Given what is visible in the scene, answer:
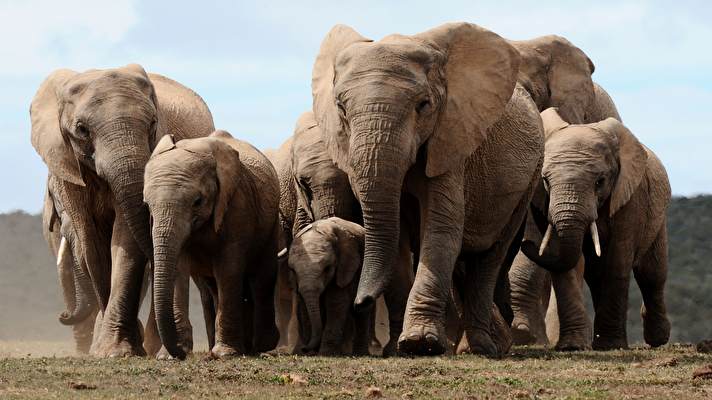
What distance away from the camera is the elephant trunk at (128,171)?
1498cm

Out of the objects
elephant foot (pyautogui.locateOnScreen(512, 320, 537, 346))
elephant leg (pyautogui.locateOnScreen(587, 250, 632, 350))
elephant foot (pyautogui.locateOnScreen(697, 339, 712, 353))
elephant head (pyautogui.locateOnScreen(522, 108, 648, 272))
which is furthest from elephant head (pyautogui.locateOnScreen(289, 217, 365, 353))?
elephant foot (pyautogui.locateOnScreen(512, 320, 537, 346))

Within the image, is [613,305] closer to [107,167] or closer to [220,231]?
[220,231]

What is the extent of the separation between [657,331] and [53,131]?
7.39 m

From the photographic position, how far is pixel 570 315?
17781 mm

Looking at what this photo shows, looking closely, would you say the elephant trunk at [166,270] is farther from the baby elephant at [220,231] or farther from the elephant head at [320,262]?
the elephant head at [320,262]

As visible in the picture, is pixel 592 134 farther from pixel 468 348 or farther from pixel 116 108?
pixel 116 108

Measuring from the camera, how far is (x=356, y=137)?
1392 cm

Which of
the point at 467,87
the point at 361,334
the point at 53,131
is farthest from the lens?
the point at 53,131

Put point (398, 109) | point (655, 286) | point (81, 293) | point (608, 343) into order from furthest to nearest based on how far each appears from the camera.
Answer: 1. point (81, 293)
2. point (655, 286)
3. point (608, 343)
4. point (398, 109)

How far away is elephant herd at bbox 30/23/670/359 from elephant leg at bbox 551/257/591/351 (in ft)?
0.06

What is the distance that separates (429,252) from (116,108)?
2.95 meters

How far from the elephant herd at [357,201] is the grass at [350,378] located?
76cm

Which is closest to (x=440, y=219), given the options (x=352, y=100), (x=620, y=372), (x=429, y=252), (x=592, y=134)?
(x=429, y=252)

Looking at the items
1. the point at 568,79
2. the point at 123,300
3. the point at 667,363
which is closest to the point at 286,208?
the point at 123,300
